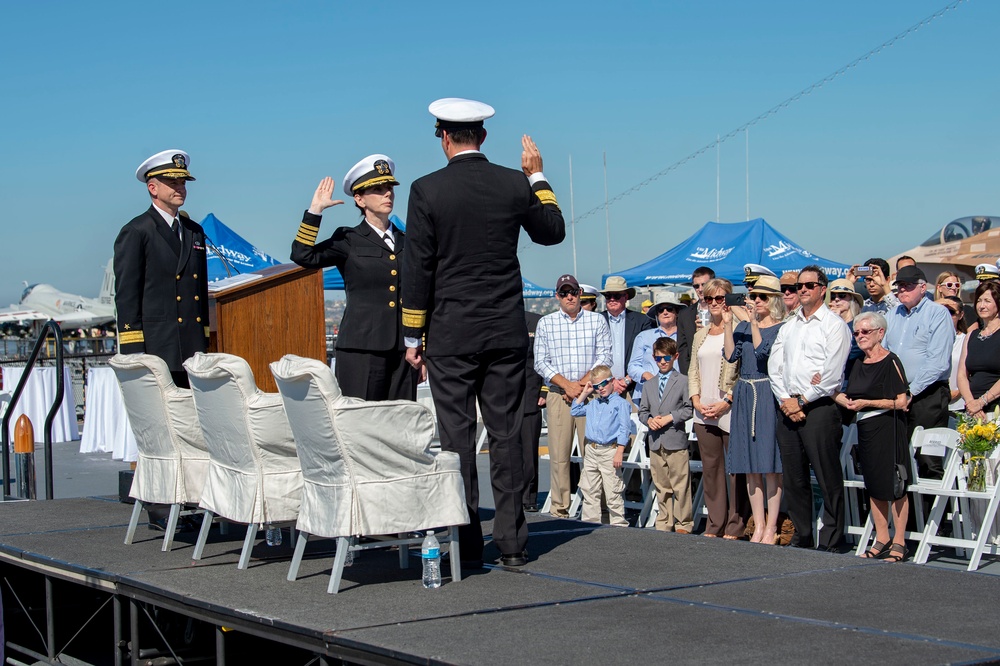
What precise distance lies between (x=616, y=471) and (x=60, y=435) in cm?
1081

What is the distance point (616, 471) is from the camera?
8875 millimetres

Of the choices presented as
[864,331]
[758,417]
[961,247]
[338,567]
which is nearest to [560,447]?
[758,417]

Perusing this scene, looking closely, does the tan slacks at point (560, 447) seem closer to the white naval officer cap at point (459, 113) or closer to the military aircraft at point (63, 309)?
the white naval officer cap at point (459, 113)

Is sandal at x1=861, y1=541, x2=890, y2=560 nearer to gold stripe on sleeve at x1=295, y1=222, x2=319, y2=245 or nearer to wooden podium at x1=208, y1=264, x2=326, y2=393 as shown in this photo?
wooden podium at x1=208, y1=264, x2=326, y2=393

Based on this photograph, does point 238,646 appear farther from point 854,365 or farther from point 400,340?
point 854,365

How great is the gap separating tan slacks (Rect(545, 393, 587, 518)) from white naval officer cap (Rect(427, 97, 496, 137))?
15.0 feet

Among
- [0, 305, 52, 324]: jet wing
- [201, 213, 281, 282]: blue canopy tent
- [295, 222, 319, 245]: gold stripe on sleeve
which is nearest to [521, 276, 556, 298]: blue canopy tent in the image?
[201, 213, 281, 282]: blue canopy tent

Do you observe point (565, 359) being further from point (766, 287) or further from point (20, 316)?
point (20, 316)

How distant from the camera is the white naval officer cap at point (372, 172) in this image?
239 inches

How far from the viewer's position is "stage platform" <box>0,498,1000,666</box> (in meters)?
3.68

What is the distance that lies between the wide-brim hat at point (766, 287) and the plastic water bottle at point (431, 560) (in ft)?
13.2

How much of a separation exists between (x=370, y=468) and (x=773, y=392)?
12.4 feet

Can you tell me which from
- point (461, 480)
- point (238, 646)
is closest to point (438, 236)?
point (461, 480)

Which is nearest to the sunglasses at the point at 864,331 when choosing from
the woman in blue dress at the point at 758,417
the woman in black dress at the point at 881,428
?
the woman in black dress at the point at 881,428
